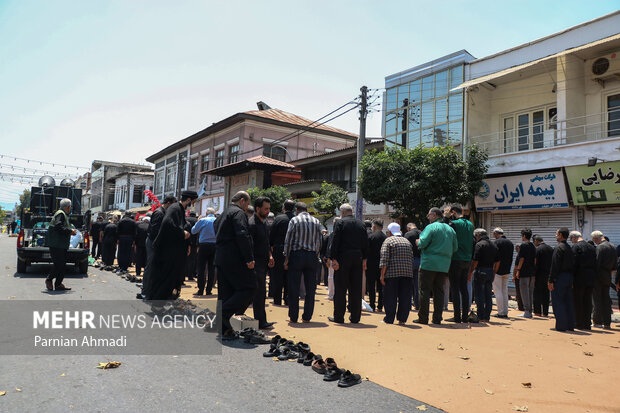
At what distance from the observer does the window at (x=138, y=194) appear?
52278mm

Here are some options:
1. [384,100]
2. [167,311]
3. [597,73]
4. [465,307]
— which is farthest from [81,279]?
[597,73]

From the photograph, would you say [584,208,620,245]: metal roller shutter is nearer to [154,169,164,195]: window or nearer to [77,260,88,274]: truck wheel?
[77,260,88,274]: truck wheel

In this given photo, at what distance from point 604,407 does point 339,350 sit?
2.59 metres

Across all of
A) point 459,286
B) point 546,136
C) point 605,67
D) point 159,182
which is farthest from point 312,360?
point 159,182

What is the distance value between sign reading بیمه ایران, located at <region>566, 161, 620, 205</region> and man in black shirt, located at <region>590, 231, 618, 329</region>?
21.1 feet

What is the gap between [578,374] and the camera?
4551mm

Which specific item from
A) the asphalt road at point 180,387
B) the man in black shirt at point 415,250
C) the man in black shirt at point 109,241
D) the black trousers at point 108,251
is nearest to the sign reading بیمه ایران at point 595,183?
the man in black shirt at point 415,250

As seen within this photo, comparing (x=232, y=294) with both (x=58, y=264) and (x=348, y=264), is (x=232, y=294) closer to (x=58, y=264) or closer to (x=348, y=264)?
(x=348, y=264)

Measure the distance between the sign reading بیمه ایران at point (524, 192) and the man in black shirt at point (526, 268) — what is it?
6.17m

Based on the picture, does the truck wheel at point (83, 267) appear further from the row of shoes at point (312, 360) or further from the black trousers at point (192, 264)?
the row of shoes at point (312, 360)

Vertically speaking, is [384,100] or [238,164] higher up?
[384,100]

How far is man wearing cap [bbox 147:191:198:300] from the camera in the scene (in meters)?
6.86

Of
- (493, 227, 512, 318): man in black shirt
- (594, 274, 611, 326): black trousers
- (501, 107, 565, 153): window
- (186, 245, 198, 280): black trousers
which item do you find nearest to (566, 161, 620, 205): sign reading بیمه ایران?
(501, 107, 565, 153): window

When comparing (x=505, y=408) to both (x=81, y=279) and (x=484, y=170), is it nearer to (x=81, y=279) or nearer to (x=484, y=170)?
(x=81, y=279)
